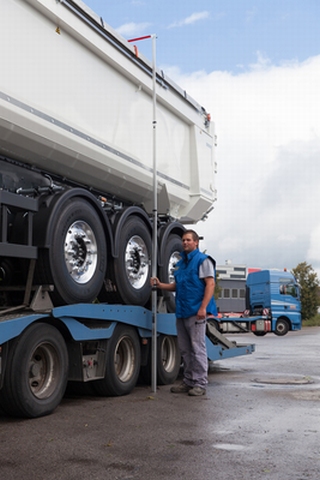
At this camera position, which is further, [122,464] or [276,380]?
[276,380]

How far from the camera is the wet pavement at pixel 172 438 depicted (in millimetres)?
4136

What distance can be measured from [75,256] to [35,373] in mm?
1388

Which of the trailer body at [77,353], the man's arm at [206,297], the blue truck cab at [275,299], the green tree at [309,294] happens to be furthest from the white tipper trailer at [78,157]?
the green tree at [309,294]

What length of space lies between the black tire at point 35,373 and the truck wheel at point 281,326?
1959cm

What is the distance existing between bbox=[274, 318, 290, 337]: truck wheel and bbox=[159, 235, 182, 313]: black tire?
1654cm

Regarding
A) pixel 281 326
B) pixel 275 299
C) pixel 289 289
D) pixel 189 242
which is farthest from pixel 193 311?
pixel 281 326

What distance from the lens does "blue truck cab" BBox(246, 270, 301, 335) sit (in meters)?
24.6

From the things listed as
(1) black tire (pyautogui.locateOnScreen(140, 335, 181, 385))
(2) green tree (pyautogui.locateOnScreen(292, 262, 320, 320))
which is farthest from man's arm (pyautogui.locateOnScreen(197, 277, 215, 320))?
(2) green tree (pyautogui.locateOnScreen(292, 262, 320, 320))

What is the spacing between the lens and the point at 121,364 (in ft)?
25.1

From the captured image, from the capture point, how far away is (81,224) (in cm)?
689

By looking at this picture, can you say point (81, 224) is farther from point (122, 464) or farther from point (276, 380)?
point (276, 380)

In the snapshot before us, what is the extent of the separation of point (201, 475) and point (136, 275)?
13.9 feet

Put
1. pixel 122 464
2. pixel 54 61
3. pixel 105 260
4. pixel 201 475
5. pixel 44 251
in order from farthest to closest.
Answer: pixel 105 260, pixel 54 61, pixel 44 251, pixel 122 464, pixel 201 475

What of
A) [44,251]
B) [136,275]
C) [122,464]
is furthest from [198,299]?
[122,464]
